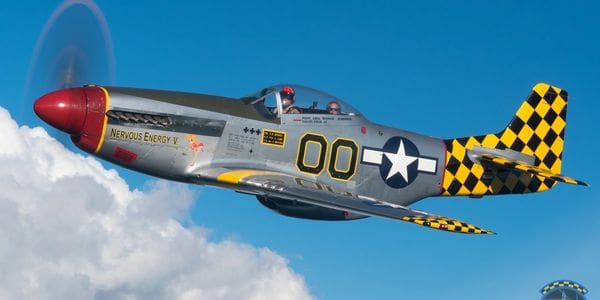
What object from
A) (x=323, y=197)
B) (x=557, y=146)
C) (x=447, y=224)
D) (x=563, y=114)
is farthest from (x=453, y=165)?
(x=447, y=224)

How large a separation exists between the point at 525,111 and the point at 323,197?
8.58 m

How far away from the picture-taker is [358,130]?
71.5 ft

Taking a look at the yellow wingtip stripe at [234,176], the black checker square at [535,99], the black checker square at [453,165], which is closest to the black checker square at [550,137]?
the black checker square at [535,99]

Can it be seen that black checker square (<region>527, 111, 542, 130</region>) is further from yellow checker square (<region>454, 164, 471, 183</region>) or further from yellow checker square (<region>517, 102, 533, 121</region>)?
yellow checker square (<region>454, 164, 471, 183</region>)

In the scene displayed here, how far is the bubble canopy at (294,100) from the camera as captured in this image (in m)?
20.8

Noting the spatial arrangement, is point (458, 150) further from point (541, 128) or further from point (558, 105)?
point (558, 105)

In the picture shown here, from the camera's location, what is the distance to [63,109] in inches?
758

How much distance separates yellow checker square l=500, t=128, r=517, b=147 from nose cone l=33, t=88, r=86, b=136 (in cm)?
1176

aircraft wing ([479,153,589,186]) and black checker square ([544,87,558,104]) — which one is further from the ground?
black checker square ([544,87,558,104])

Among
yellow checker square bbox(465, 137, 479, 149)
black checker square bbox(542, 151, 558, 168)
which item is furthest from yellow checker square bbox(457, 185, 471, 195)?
black checker square bbox(542, 151, 558, 168)

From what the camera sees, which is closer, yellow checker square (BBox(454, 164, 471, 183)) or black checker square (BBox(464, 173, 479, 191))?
yellow checker square (BBox(454, 164, 471, 183))

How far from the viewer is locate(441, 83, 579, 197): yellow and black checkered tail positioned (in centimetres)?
2333

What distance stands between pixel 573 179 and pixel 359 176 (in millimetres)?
5532

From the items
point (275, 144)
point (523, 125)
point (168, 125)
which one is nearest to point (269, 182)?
point (275, 144)
